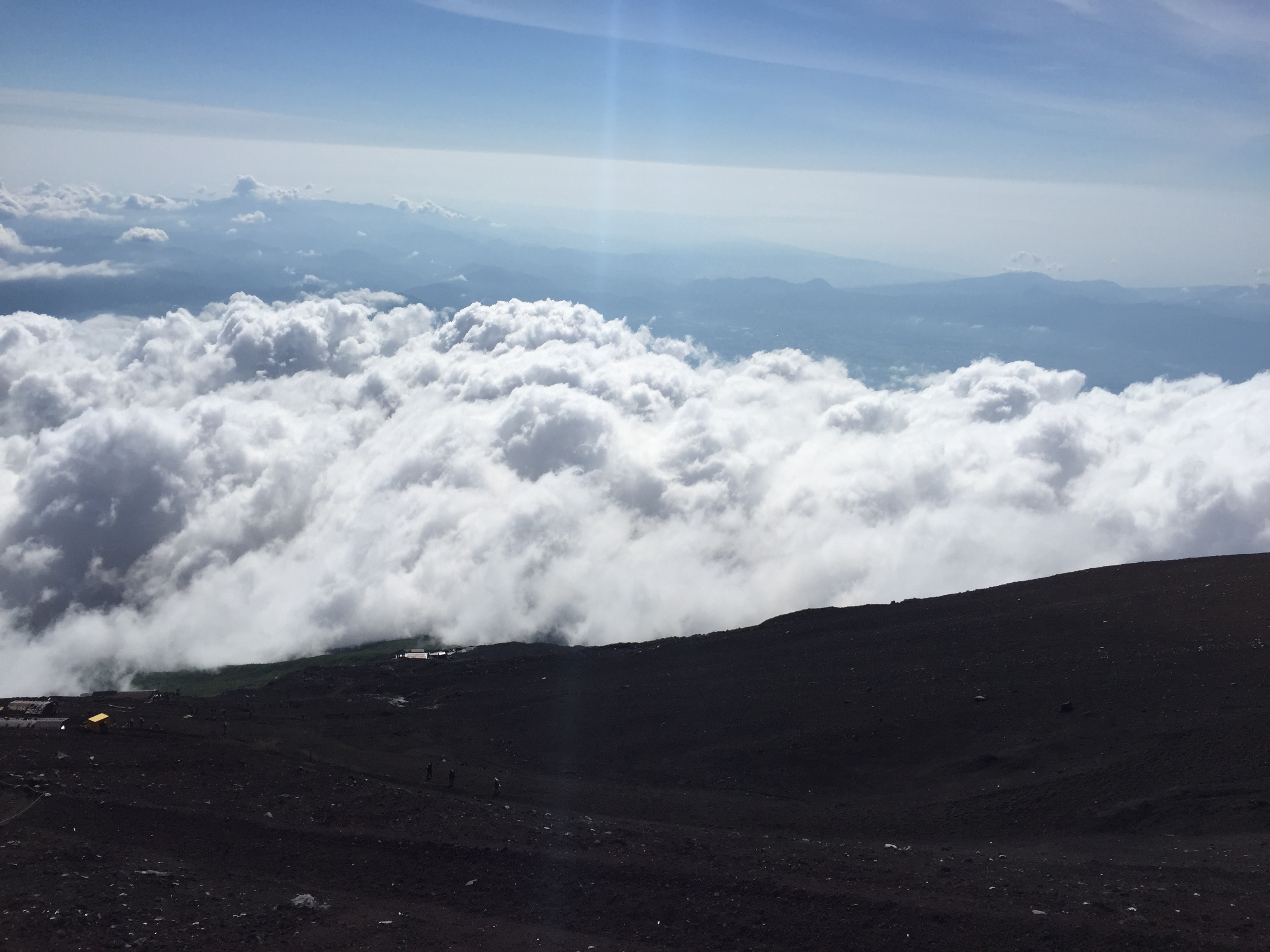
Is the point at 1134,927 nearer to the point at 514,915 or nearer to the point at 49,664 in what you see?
the point at 514,915

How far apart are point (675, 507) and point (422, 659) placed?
11115 cm

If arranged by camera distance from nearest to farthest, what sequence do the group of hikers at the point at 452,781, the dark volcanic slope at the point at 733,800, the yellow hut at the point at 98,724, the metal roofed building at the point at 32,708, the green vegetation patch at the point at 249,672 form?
the dark volcanic slope at the point at 733,800, the group of hikers at the point at 452,781, the yellow hut at the point at 98,724, the metal roofed building at the point at 32,708, the green vegetation patch at the point at 249,672

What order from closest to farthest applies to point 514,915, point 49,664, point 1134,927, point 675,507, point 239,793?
point 1134,927, point 514,915, point 239,793, point 49,664, point 675,507

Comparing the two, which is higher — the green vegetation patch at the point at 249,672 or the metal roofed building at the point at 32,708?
the metal roofed building at the point at 32,708

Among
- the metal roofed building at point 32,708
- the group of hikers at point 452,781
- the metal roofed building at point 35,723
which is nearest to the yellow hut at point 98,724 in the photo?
the metal roofed building at point 35,723

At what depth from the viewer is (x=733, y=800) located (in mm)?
30297

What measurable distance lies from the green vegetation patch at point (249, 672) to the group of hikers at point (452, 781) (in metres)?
60.8

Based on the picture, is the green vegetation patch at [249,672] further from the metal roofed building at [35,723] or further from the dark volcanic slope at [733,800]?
the dark volcanic slope at [733,800]

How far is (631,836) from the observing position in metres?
24.6

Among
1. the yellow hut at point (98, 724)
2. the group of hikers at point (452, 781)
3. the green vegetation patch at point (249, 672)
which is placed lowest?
the green vegetation patch at point (249, 672)

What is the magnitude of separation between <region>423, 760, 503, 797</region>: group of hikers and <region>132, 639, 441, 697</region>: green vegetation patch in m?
60.8

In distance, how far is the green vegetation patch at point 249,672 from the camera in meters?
94.2

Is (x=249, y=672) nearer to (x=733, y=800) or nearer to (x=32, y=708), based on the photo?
(x=32, y=708)

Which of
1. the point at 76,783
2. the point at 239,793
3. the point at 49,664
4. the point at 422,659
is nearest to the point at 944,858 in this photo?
the point at 239,793
